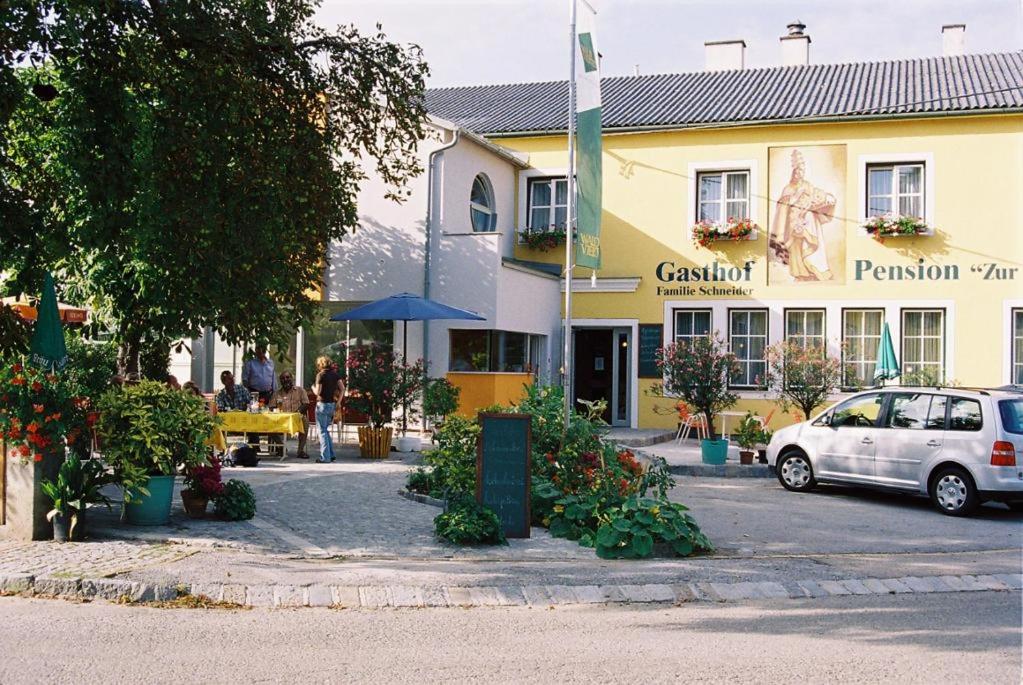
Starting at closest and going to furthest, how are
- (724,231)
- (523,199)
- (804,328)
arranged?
(804,328) < (724,231) < (523,199)

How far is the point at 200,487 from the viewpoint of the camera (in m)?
10.8

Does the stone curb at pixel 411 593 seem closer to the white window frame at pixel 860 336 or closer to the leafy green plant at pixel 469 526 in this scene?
the leafy green plant at pixel 469 526

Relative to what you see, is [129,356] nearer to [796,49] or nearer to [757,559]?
[757,559]

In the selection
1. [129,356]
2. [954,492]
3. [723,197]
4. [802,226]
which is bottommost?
[954,492]

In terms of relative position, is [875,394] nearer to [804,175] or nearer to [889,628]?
[889,628]

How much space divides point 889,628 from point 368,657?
3534mm

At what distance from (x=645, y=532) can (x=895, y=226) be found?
14.8 meters

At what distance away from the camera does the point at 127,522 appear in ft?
34.0

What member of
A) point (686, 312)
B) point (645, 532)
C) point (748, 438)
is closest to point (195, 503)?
point (645, 532)

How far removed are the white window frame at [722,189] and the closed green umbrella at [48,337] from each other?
53.0 feet

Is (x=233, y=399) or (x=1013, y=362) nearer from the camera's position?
(x=233, y=399)

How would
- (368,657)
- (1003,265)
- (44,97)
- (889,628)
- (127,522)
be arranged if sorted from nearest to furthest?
1. (368,657)
2. (889,628)
3. (127,522)
4. (44,97)
5. (1003,265)

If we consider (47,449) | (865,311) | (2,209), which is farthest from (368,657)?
(865,311)

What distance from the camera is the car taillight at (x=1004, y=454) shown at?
12.6 m
